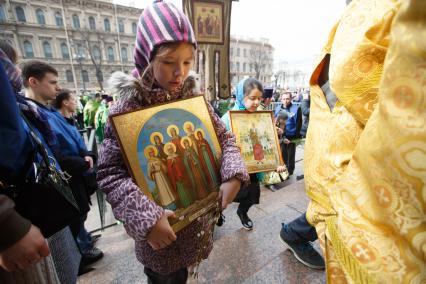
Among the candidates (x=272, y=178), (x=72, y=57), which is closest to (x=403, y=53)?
(x=272, y=178)

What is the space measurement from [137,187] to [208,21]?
193 inches

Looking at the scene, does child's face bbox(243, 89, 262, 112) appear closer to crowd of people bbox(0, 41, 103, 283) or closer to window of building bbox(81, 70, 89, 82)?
crowd of people bbox(0, 41, 103, 283)

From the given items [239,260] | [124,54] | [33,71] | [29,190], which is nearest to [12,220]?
[29,190]

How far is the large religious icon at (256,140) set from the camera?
2145 mm

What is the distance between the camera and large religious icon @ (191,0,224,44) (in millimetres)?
4652

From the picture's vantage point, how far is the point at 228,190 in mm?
1113

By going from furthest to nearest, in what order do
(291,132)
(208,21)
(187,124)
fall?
(208,21), (291,132), (187,124)

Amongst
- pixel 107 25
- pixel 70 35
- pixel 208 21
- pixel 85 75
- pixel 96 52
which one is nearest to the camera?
pixel 208 21

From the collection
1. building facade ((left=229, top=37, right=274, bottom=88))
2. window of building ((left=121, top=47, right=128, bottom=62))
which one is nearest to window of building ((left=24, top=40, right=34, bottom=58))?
window of building ((left=121, top=47, right=128, bottom=62))

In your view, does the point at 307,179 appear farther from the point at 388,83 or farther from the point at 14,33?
the point at 14,33

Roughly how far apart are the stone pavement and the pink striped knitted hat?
183cm

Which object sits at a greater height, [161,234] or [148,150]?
[148,150]

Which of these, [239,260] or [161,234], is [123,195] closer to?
[161,234]

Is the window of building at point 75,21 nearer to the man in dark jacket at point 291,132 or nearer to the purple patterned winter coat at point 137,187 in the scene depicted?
the man in dark jacket at point 291,132
